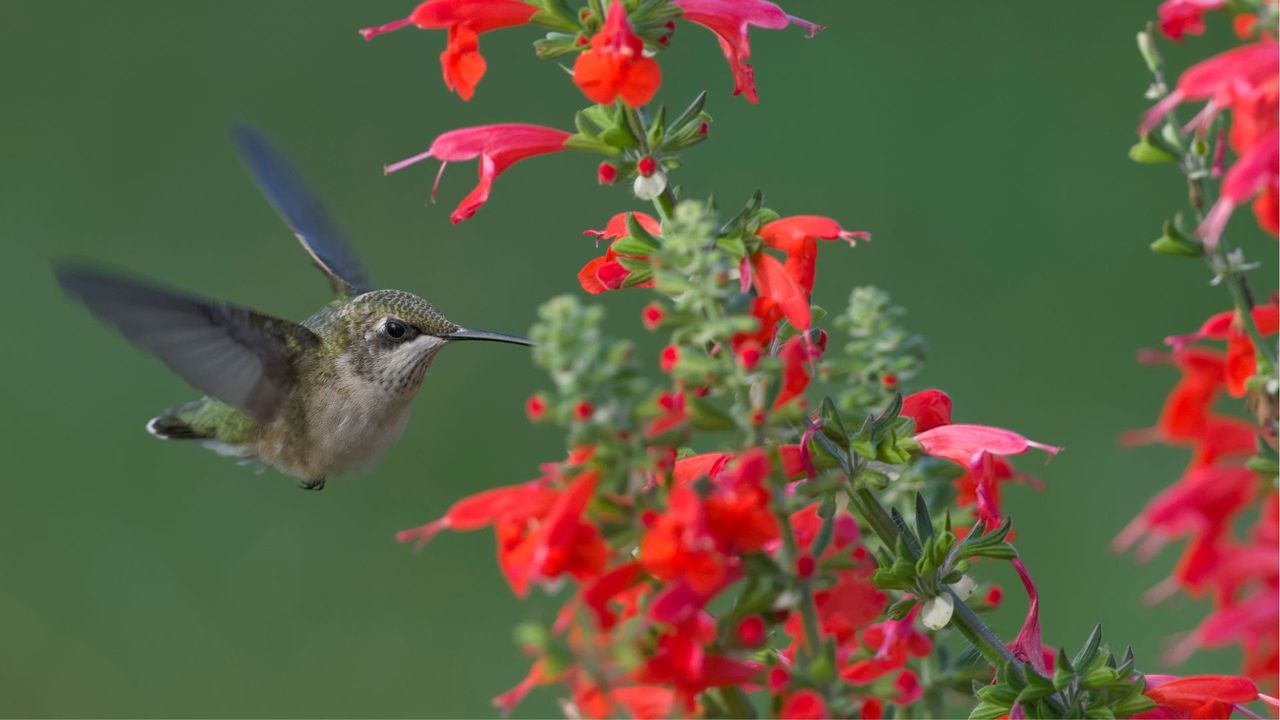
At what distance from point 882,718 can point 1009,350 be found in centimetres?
295

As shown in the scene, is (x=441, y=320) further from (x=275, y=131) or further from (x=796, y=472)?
(x=275, y=131)

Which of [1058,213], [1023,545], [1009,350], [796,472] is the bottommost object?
[1023,545]

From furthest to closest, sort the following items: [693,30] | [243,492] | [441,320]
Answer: [693,30]
[243,492]
[441,320]

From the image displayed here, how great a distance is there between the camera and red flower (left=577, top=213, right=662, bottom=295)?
1.20 metres

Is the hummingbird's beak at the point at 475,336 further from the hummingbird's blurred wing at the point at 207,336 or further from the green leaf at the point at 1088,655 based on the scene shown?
the green leaf at the point at 1088,655

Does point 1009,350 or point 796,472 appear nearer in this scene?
point 796,472

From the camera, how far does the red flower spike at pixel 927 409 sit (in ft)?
4.10

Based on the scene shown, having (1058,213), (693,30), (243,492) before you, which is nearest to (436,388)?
(243,492)

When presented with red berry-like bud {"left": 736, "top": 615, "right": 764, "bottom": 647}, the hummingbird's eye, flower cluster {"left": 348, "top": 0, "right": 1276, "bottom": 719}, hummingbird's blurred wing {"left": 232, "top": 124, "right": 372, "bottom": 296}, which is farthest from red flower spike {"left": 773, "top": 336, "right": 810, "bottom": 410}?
hummingbird's blurred wing {"left": 232, "top": 124, "right": 372, "bottom": 296}

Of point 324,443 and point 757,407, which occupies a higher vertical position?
point 757,407

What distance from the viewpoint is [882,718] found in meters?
1.03

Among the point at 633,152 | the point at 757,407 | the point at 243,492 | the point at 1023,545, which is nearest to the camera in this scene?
the point at 757,407

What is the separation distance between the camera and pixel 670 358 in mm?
999

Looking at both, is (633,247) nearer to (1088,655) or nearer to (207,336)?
(1088,655)
